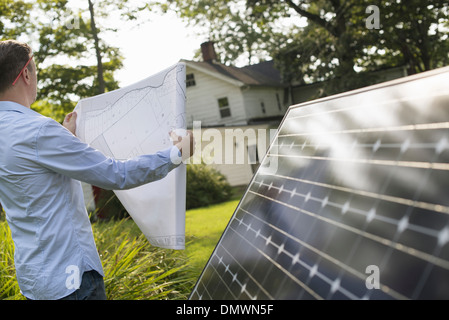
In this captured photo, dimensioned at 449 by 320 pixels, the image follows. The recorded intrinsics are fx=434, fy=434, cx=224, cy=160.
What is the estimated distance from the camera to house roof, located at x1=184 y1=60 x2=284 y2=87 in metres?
24.8

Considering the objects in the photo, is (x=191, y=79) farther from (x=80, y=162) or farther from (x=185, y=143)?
(x=80, y=162)

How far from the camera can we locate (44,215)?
227cm

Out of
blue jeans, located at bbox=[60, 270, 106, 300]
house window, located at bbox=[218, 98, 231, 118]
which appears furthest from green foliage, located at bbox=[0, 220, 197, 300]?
house window, located at bbox=[218, 98, 231, 118]

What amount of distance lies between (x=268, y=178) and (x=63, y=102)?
17.9 meters

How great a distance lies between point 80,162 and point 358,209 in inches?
57.4

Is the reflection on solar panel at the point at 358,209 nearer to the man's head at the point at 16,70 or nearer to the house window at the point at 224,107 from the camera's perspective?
the man's head at the point at 16,70

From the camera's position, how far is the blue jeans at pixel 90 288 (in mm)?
2295

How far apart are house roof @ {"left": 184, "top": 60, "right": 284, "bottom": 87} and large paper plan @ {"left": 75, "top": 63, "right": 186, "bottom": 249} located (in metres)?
21.5

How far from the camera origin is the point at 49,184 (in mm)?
2283

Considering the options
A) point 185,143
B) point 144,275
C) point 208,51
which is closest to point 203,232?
point 144,275

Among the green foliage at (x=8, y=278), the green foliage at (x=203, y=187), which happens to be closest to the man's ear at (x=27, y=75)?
the green foliage at (x=8, y=278)

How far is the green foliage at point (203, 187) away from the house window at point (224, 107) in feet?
26.9

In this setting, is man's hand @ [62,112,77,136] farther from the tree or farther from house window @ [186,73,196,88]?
house window @ [186,73,196,88]

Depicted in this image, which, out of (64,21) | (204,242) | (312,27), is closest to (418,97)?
(204,242)
